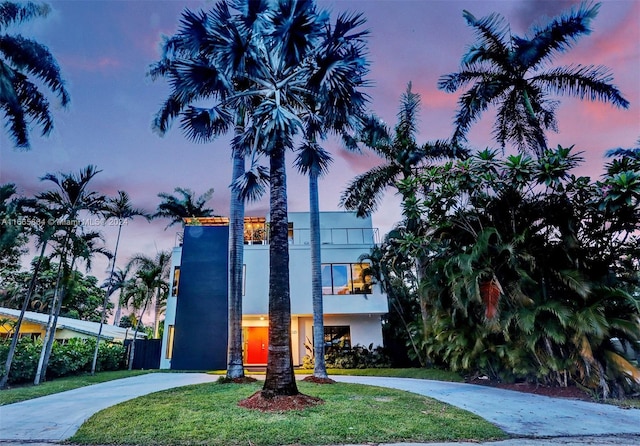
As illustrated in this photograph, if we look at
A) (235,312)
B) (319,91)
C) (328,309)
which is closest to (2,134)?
(235,312)

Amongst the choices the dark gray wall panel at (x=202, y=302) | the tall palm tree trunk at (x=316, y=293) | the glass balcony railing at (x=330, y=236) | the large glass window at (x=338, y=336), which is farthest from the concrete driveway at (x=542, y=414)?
the glass balcony railing at (x=330, y=236)

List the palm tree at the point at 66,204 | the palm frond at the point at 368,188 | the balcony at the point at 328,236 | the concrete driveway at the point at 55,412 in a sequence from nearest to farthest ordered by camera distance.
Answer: the concrete driveway at the point at 55,412, the palm tree at the point at 66,204, the palm frond at the point at 368,188, the balcony at the point at 328,236

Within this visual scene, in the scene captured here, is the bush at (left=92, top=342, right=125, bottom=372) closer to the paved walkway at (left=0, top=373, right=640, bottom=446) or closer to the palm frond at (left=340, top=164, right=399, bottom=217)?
the paved walkway at (left=0, top=373, right=640, bottom=446)

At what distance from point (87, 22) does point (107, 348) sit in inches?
551

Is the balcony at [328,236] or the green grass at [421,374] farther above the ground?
the balcony at [328,236]

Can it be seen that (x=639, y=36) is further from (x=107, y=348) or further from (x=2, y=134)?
(x=107, y=348)

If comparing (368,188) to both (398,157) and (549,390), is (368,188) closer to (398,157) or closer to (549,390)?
(398,157)

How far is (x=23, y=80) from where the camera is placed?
37.6 ft

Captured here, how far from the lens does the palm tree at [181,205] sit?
82.8 feet

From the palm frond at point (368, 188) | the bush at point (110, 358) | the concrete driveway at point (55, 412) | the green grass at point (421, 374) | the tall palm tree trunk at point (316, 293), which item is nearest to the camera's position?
the concrete driveway at point (55, 412)

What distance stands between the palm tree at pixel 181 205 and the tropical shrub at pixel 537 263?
19.8 meters

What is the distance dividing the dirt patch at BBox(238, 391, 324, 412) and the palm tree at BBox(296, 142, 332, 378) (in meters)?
4.67

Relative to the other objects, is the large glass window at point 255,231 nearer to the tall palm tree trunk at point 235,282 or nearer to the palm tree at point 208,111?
the tall palm tree trunk at point 235,282

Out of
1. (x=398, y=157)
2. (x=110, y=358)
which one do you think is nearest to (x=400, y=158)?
(x=398, y=157)
